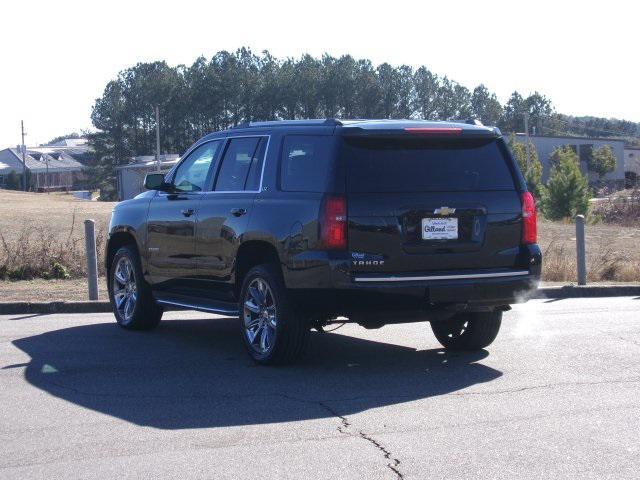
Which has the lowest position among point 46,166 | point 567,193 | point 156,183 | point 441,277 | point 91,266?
point 91,266

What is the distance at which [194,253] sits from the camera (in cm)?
1021

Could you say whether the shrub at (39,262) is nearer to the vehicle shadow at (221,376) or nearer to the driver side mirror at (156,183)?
the vehicle shadow at (221,376)

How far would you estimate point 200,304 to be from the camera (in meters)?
10.2

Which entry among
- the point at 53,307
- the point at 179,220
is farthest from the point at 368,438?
the point at 53,307

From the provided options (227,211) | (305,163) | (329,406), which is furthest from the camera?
(227,211)

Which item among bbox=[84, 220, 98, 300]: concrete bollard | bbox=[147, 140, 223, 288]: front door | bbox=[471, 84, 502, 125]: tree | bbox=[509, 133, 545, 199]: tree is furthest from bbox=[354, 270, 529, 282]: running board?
bbox=[471, 84, 502, 125]: tree

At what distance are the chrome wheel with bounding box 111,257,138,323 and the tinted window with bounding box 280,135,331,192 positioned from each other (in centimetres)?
302

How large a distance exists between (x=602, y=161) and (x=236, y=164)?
93.1 m

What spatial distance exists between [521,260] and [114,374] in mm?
3474

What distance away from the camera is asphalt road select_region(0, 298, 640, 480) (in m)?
6.12

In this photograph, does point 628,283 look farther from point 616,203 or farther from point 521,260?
point 616,203

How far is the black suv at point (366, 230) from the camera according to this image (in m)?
8.44

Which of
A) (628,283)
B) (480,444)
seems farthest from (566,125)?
(480,444)

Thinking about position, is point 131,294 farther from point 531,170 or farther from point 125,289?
point 531,170
